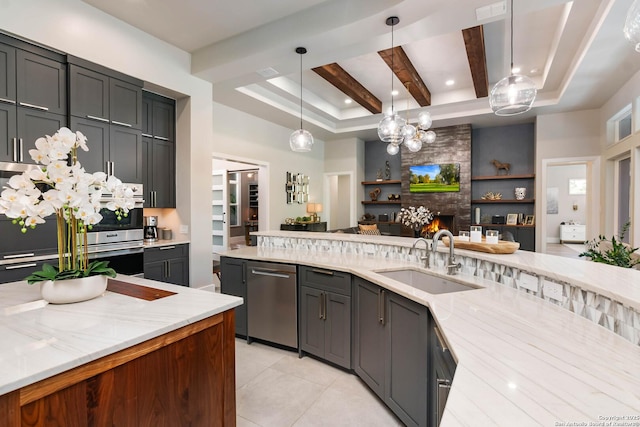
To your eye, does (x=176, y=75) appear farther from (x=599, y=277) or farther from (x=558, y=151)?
(x=558, y=151)

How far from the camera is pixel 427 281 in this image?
2.37 m

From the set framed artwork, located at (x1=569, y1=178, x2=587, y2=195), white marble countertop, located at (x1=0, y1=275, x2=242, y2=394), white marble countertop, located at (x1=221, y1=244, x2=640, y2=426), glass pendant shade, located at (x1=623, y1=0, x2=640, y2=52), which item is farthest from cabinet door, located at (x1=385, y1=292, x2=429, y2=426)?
framed artwork, located at (x1=569, y1=178, x2=587, y2=195)

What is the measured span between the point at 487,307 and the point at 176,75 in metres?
4.24

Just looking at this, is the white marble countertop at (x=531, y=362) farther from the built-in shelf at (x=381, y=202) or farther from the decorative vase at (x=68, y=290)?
the built-in shelf at (x=381, y=202)

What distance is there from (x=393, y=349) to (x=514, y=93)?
200 cm

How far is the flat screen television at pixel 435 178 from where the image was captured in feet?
23.4

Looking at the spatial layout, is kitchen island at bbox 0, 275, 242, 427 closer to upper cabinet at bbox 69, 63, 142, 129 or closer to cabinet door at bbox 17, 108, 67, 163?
cabinet door at bbox 17, 108, 67, 163

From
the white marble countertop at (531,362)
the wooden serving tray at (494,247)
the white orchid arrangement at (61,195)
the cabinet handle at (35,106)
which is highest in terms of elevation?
the cabinet handle at (35,106)

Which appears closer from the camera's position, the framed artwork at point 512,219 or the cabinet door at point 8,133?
the cabinet door at point 8,133

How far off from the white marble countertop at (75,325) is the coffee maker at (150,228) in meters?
2.54

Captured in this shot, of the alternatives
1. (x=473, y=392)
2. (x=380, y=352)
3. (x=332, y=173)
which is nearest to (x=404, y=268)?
(x=380, y=352)

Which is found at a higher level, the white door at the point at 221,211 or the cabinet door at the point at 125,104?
the cabinet door at the point at 125,104

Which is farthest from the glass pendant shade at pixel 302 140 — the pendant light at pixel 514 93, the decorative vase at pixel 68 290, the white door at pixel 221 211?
the white door at pixel 221 211

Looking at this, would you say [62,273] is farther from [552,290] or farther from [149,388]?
[552,290]
